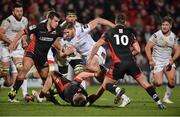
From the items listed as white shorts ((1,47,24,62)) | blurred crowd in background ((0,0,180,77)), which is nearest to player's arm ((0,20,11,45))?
white shorts ((1,47,24,62))

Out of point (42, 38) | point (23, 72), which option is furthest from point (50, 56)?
point (23, 72)

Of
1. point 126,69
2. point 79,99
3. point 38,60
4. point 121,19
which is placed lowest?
point 79,99

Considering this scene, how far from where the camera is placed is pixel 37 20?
23.3m

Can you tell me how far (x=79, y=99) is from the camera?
1305 cm

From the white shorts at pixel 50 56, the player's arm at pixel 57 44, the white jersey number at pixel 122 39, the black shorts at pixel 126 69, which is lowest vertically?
the black shorts at pixel 126 69

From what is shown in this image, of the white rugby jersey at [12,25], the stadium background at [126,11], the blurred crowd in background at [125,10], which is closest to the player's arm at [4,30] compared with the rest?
the white rugby jersey at [12,25]

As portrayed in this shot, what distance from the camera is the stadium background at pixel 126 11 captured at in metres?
23.5

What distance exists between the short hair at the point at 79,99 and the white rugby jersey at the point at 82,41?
7.52ft

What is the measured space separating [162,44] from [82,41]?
2068 mm

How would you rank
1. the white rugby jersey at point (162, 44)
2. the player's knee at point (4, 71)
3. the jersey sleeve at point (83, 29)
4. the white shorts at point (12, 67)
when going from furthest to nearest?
the white shorts at point (12, 67) < the player's knee at point (4, 71) < the white rugby jersey at point (162, 44) < the jersey sleeve at point (83, 29)

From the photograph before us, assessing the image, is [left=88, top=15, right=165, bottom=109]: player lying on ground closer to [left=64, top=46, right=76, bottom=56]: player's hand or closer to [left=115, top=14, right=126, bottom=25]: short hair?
[left=115, top=14, right=126, bottom=25]: short hair

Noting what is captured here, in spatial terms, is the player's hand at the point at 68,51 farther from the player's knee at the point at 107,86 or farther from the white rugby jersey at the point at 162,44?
the white rugby jersey at the point at 162,44

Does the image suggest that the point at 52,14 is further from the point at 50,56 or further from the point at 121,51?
the point at 121,51

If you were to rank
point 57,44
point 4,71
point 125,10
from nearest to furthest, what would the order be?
point 57,44
point 4,71
point 125,10
